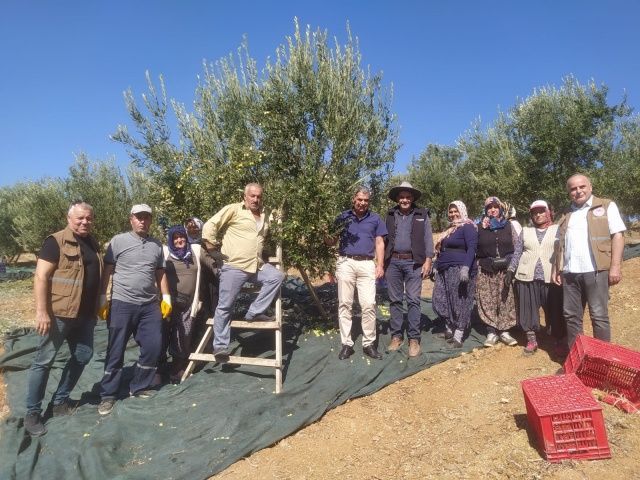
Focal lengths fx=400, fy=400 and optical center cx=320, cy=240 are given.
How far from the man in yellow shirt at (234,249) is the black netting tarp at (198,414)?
0.66m

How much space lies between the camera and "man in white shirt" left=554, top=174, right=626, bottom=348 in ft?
14.2

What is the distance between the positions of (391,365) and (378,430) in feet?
3.74

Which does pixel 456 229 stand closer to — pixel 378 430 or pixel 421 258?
pixel 421 258

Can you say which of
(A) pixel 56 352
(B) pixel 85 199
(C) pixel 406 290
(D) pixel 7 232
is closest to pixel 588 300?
(C) pixel 406 290

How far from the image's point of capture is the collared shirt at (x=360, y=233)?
524cm

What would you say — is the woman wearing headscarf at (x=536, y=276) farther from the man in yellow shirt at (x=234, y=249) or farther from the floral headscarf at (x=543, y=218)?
the man in yellow shirt at (x=234, y=249)

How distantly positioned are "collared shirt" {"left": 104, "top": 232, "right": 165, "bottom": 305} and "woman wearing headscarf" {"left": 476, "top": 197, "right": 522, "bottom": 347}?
4355mm

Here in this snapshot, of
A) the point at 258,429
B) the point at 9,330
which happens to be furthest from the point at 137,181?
the point at 258,429

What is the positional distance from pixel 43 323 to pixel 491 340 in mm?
5424

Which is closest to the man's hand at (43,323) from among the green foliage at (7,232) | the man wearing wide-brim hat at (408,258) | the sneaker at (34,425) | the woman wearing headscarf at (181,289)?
the sneaker at (34,425)

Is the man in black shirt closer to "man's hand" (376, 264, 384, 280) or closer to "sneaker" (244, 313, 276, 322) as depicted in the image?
"sneaker" (244, 313, 276, 322)

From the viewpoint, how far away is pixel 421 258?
5.34m

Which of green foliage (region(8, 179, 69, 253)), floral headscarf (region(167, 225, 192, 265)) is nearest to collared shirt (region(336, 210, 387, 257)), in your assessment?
floral headscarf (region(167, 225, 192, 265))

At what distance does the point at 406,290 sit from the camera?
5.42 meters
